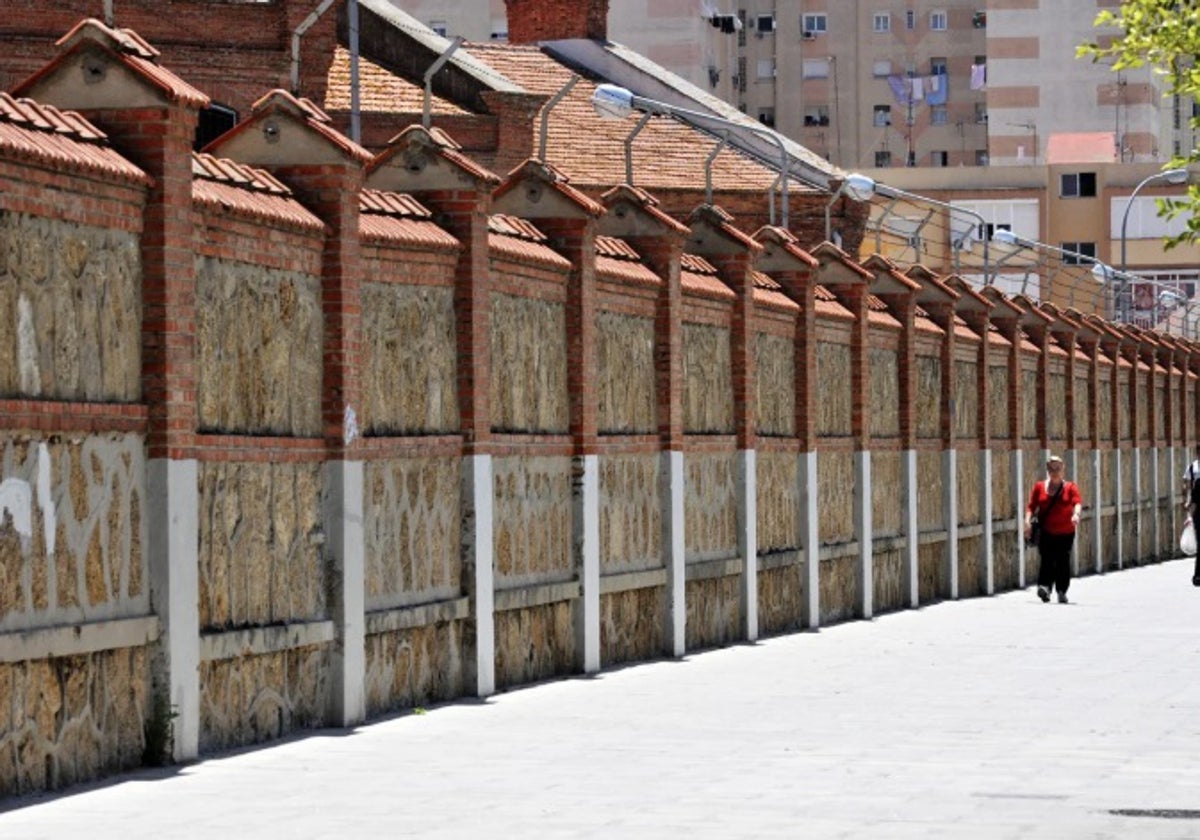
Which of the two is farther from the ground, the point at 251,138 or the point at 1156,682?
the point at 251,138

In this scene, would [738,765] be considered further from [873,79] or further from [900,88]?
[873,79]

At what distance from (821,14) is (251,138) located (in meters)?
116

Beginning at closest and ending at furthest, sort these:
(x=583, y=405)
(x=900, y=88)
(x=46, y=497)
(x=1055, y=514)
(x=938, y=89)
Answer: (x=46, y=497), (x=583, y=405), (x=1055, y=514), (x=900, y=88), (x=938, y=89)

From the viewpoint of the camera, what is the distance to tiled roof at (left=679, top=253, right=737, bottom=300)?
25.1 m

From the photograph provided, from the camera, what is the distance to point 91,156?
565 inches

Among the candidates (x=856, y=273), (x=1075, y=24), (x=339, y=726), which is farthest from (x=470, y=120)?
(x=1075, y=24)

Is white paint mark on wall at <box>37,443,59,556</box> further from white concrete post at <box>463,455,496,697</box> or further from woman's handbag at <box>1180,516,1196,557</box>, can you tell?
woman's handbag at <box>1180,516,1196,557</box>

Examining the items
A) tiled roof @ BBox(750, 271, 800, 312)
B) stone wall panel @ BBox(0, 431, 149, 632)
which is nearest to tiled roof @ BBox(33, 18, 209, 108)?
stone wall panel @ BBox(0, 431, 149, 632)

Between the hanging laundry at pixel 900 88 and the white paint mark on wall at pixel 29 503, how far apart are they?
116 metres

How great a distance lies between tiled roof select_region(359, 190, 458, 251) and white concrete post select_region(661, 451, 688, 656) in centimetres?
529

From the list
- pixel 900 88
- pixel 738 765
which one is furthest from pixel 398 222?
pixel 900 88

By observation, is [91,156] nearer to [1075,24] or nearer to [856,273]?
[856,273]

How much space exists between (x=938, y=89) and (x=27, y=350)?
118659mm

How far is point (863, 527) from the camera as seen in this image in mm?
30812
